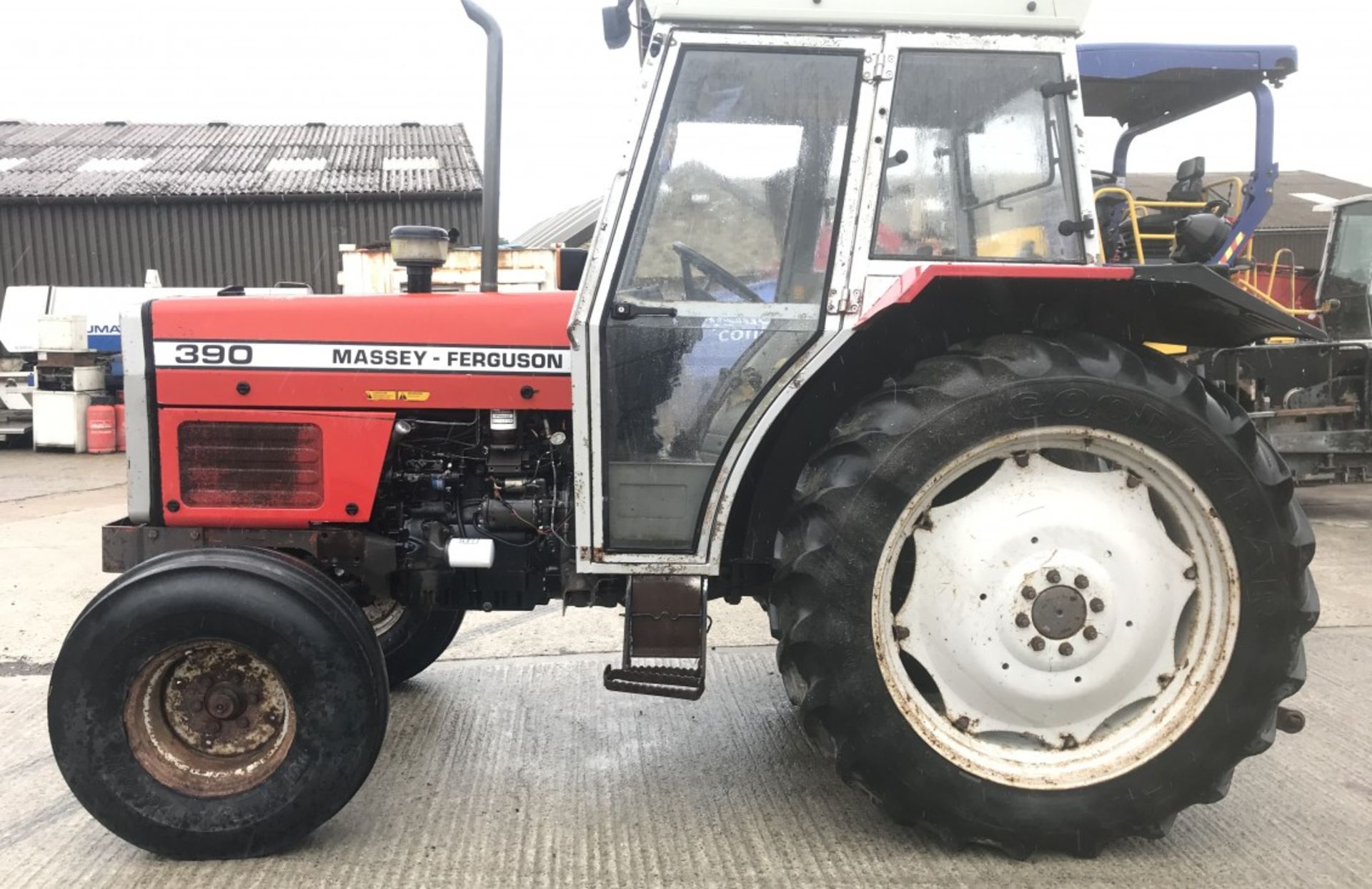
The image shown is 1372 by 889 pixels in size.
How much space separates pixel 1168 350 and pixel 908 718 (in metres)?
5.88

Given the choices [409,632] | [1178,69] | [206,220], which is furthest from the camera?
[206,220]

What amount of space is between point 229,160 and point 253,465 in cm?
1710

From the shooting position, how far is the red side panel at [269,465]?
3.05 meters

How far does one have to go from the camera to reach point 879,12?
269 cm

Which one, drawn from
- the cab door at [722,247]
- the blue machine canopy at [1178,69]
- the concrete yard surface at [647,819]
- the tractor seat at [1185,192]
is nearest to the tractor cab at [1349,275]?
the tractor seat at [1185,192]

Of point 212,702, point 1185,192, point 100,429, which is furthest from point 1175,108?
point 100,429

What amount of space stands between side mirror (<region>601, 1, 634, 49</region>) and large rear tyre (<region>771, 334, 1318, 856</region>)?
1350 mm

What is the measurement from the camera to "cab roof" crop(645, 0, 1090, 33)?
2.67 metres

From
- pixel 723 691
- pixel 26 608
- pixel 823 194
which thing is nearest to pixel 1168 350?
pixel 723 691

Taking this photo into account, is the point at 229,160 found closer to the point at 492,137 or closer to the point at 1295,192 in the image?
the point at 492,137

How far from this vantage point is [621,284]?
2764 mm

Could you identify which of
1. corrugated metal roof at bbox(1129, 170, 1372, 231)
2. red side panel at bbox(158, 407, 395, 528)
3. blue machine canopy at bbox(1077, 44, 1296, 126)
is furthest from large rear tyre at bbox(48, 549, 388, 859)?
corrugated metal roof at bbox(1129, 170, 1372, 231)

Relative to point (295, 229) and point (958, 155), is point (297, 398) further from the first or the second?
point (295, 229)

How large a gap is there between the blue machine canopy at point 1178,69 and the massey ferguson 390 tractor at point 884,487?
5.06m
